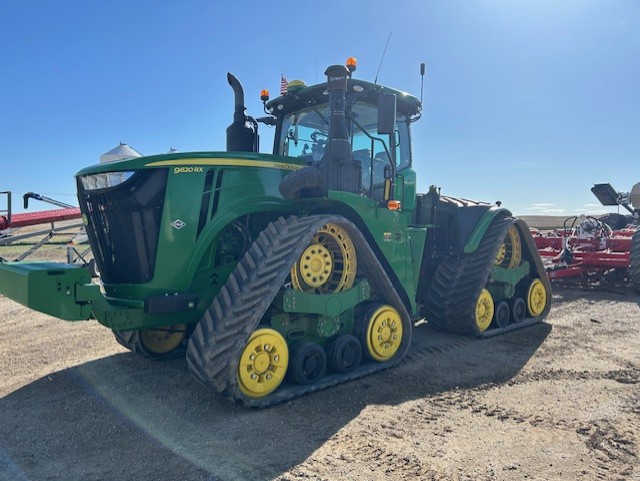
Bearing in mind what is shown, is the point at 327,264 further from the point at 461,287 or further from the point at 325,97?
the point at 461,287

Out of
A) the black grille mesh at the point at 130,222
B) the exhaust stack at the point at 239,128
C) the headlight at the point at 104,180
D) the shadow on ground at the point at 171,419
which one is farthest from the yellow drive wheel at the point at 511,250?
the headlight at the point at 104,180

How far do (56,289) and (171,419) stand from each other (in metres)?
1.33

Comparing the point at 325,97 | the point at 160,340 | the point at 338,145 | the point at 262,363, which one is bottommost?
the point at 160,340

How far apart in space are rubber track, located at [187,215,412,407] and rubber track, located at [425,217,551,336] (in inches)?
92.8

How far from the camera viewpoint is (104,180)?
4.30 meters

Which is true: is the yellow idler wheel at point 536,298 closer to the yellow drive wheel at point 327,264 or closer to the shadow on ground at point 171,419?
the shadow on ground at point 171,419

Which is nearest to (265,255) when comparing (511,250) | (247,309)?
(247,309)

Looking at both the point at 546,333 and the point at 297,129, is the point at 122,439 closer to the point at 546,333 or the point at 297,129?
the point at 297,129

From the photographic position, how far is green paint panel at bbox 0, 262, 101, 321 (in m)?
3.84

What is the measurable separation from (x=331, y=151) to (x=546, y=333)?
13.4 feet

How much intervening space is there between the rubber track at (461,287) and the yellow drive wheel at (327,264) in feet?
6.71

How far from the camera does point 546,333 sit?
6.89 m

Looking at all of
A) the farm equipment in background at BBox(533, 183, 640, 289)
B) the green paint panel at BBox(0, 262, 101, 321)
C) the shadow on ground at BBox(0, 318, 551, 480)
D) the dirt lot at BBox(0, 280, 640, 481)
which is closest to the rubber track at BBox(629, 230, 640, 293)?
the farm equipment in background at BBox(533, 183, 640, 289)

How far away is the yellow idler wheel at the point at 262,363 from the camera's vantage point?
3973 mm
